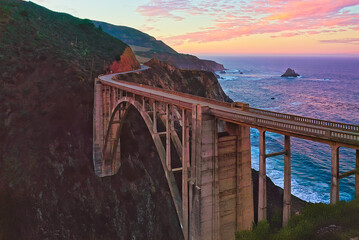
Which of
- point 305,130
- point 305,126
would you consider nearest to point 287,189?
point 305,130

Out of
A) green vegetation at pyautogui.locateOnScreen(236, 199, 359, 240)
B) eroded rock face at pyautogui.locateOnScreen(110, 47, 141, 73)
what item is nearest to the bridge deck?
green vegetation at pyautogui.locateOnScreen(236, 199, 359, 240)

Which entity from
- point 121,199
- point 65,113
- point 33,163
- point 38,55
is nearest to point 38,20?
point 38,55

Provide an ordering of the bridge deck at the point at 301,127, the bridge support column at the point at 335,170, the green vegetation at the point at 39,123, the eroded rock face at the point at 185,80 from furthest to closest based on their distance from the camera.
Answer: the eroded rock face at the point at 185,80 < the green vegetation at the point at 39,123 < the bridge deck at the point at 301,127 < the bridge support column at the point at 335,170

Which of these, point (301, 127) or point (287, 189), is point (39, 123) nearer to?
point (287, 189)

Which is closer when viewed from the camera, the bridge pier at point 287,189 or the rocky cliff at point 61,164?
the bridge pier at point 287,189

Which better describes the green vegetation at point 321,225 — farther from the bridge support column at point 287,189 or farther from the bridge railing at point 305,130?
the bridge railing at point 305,130

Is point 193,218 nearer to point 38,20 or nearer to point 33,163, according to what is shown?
point 33,163

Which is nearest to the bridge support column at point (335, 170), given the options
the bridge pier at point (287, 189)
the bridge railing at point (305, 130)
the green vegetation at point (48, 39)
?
the bridge railing at point (305, 130)
